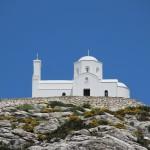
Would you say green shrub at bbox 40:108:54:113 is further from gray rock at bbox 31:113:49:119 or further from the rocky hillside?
gray rock at bbox 31:113:49:119

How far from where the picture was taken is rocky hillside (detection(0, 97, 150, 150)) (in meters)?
54.1

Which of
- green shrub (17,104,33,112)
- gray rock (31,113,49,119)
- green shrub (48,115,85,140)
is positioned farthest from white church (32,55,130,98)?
green shrub (48,115,85,140)

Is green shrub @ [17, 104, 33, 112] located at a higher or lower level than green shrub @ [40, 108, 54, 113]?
higher

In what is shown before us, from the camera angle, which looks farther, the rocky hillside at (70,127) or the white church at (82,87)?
Answer: the white church at (82,87)

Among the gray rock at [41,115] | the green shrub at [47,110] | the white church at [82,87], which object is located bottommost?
the gray rock at [41,115]

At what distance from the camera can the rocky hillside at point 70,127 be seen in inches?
2128

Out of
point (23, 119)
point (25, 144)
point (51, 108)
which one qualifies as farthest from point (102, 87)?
point (25, 144)

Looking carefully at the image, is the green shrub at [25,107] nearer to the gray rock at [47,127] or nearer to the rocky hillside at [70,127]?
the rocky hillside at [70,127]

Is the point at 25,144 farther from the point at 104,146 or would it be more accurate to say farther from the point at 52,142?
the point at 104,146

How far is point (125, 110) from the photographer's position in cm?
7738

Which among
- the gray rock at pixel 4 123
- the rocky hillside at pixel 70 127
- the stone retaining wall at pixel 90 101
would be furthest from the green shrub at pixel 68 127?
the stone retaining wall at pixel 90 101

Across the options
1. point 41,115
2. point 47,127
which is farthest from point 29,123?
point 41,115

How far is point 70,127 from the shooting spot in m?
64.2

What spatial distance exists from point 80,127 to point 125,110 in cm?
1478
